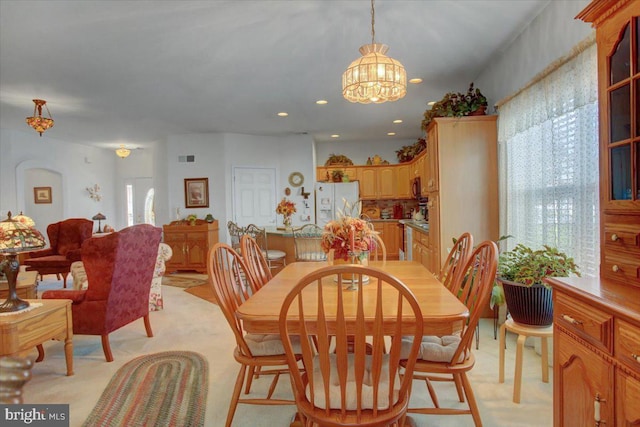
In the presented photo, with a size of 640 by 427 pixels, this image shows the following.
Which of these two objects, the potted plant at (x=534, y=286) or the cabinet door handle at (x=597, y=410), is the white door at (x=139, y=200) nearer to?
the potted plant at (x=534, y=286)

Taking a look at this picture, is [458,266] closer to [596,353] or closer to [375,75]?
[596,353]

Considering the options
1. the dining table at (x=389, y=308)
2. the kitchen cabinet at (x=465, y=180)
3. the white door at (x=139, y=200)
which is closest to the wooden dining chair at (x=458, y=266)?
the dining table at (x=389, y=308)

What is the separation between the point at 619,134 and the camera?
1458mm

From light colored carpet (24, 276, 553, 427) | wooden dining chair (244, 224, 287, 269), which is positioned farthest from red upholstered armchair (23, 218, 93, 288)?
light colored carpet (24, 276, 553, 427)

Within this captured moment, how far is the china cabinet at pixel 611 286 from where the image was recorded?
1.12 m

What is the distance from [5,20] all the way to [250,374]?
3.16 metres

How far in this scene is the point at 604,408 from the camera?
118 centimetres

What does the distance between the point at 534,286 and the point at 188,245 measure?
5.69 metres

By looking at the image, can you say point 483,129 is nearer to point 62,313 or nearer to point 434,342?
point 434,342

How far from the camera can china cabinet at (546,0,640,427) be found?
3.69 feet

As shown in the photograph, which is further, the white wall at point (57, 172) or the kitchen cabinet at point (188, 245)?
the kitchen cabinet at point (188, 245)

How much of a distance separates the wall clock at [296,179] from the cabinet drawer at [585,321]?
6.31 m

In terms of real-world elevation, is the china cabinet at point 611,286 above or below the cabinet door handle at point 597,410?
above

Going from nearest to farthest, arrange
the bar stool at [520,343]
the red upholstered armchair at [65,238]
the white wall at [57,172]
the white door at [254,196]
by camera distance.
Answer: the bar stool at [520,343], the red upholstered armchair at [65,238], the white wall at [57,172], the white door at [254,196]
